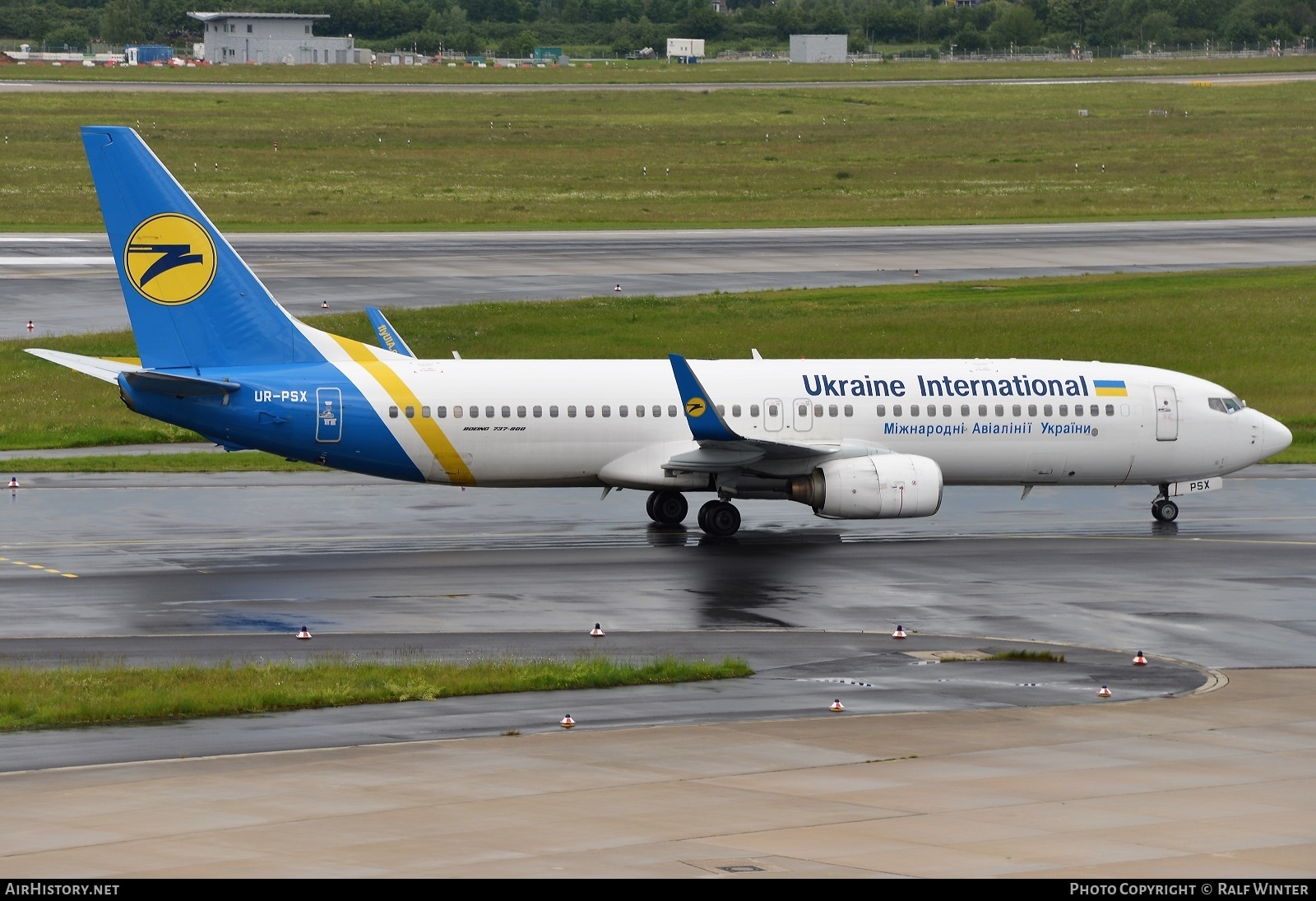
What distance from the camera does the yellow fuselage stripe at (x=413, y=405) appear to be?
40281mm

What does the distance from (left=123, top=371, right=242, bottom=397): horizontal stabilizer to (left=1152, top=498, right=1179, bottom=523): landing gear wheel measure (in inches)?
860

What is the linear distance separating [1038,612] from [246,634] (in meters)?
14.1

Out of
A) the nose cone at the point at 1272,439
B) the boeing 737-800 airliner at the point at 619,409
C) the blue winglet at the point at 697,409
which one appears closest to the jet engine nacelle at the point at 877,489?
the boeing 737-800 airliner at the point at 619,409

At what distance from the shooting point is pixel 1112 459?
43562 mm

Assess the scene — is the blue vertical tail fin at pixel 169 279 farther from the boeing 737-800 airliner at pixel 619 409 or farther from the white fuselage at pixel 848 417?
the white fuselage at pixel 848 417

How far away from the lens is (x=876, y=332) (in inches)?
2635

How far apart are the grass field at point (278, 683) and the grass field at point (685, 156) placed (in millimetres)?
68994

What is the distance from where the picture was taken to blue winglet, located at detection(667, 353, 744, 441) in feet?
129

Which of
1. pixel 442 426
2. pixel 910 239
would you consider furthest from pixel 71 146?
pixel 442 426

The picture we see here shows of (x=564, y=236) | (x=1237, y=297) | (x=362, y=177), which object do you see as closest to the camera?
(x=1237, y=297)

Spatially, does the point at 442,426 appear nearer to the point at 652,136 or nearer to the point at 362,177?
the point at 362,177

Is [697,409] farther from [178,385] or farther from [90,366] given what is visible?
[90,366]
